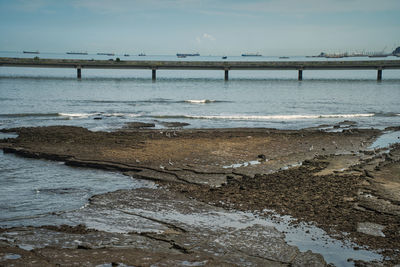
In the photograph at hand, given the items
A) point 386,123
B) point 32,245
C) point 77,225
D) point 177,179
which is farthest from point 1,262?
point 386,123

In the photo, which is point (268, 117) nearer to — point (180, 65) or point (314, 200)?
point (314, 200)

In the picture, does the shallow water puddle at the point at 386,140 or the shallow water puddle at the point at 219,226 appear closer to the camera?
the shallow water puddle at the point at 219,226

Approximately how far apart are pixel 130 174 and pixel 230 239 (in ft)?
15.9

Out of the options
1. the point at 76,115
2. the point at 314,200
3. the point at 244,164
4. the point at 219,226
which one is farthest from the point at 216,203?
the point at 76,115

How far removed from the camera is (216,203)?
29.4ft

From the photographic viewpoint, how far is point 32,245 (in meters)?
6.60

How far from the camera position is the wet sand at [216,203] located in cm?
649

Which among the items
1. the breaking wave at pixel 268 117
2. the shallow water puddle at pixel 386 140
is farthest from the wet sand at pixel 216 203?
the breaking wave at pixel 268 117

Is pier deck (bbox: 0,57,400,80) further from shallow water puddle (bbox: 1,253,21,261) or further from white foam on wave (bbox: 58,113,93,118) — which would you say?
shallow water puddle (bbox: 1,253,21,261)

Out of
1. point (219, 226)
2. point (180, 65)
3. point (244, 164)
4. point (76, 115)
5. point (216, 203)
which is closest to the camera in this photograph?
point (219, 226)

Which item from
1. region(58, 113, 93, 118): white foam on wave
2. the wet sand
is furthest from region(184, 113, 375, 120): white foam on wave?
the wet sand

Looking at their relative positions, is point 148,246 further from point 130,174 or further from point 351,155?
point 351,155

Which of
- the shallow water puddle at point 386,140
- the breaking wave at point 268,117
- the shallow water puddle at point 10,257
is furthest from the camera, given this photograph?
the breaking wave at point 268,117

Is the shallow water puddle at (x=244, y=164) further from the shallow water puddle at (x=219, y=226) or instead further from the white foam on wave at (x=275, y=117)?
the white foam on wave at (x=275, y=117)
